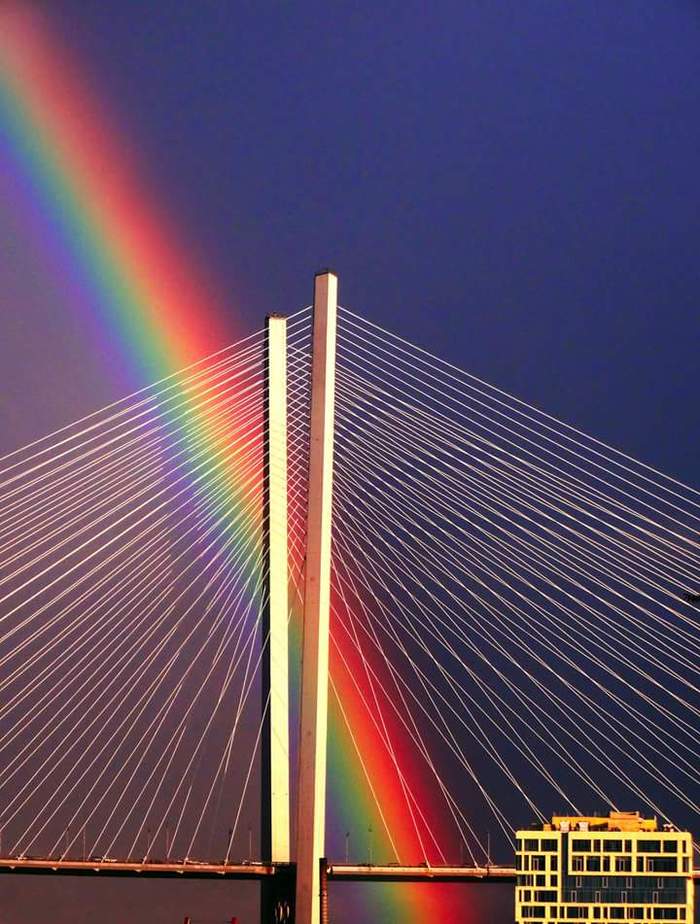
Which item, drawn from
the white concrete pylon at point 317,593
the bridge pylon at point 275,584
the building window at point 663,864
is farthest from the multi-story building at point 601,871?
the white concrete pylon at point 317,593

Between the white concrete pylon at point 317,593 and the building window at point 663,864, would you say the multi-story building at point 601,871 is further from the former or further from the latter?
the white concrete pylon at point 317,593

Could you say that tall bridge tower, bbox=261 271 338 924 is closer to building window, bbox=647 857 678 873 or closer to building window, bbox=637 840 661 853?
building window, bbox=647 857 678 873

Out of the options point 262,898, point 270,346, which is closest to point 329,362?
point 270,346

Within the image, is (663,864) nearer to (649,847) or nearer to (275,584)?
(649,847)

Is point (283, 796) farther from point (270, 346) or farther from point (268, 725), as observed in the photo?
point (270, 346)

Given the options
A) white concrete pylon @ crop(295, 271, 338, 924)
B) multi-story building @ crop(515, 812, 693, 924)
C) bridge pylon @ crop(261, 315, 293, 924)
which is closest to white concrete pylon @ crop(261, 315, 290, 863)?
bridge pylon @ crop(261, 315, 293, 924)

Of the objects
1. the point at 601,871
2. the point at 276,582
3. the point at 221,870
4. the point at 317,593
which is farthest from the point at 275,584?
the point at 601,871
